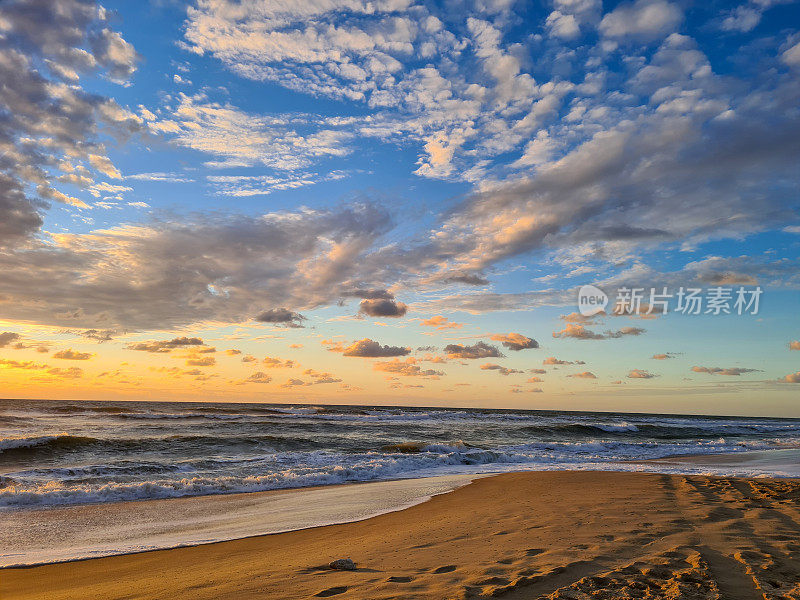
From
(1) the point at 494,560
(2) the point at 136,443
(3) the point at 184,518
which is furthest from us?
(2) the point at 136,443

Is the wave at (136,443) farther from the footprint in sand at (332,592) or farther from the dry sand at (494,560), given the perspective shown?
the footprint in sand at (332,592)

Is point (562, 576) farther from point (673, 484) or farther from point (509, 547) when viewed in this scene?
point (673, 484)

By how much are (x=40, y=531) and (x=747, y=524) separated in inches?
467

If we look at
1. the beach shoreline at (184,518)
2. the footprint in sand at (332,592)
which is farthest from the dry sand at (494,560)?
the beach shoreline at (184,518)

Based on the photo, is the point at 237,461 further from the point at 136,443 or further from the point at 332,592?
the point at 332,592

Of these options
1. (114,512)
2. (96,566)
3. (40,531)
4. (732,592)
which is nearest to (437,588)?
(732,592)

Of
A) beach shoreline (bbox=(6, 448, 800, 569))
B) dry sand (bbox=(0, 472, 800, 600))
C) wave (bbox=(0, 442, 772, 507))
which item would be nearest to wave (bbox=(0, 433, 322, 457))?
wave (bbox=(0, 442, 772, 507))

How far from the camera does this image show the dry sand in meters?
4.79

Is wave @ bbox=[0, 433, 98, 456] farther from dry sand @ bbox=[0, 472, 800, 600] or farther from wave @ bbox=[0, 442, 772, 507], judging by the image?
dry sand @ bbox=[0, 472, 800, 600]

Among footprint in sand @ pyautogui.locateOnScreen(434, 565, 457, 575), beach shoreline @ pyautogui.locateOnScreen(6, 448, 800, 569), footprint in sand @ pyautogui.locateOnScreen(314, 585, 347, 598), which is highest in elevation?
footprint in sand @ pyautogui.locateOnScreen(434, 565, 457, 575)

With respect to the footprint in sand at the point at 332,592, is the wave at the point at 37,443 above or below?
below

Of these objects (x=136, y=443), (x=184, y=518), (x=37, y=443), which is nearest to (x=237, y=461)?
(x=136, y=443)

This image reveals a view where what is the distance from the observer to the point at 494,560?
5.72 metres

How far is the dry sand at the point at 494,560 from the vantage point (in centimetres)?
479
